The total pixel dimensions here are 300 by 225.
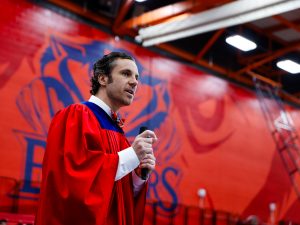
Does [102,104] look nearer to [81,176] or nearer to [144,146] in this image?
[144,146]

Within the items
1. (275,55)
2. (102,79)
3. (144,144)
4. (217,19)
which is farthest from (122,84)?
(275,55)

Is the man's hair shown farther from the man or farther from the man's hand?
the man's hand

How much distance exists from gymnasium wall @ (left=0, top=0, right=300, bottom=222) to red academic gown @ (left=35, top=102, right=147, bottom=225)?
7141 mm

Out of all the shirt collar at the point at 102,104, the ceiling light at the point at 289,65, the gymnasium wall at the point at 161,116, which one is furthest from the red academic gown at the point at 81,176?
the ceiling light at the point at 289,65

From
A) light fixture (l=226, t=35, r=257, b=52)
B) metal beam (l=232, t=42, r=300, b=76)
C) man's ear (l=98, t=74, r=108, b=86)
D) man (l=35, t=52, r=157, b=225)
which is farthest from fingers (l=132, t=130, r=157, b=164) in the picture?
metal beam (l=232, t=42, r=300, b=76)

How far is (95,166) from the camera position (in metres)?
2.75

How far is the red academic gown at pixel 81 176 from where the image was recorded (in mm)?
2666

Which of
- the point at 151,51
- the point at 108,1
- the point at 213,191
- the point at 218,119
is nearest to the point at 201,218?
the point at 213,191

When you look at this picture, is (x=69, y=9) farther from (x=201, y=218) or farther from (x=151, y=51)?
(x=201, y=218)

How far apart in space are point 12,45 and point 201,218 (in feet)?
21.8

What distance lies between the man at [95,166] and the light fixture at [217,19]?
307 inches

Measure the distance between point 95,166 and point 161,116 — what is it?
33.3 feet

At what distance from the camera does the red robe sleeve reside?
8.73ft

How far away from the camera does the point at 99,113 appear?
10.4ft
